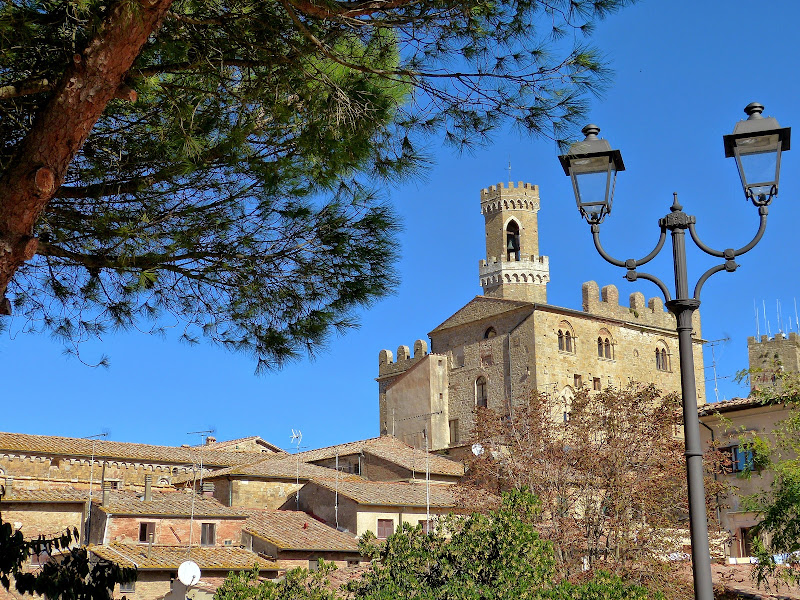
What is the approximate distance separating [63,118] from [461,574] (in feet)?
17.8

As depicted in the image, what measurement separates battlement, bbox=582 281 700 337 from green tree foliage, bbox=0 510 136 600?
4245 centimetres

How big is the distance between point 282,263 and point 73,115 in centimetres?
305

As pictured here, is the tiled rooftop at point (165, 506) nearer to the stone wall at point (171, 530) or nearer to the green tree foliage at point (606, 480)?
the stone wall at point (171, 530)

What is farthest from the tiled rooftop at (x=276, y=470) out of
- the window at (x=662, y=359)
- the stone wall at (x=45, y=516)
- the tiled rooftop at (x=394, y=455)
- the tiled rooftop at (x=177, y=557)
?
the window at (x=662, y=359)

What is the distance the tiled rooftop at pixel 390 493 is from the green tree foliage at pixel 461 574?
20691mm

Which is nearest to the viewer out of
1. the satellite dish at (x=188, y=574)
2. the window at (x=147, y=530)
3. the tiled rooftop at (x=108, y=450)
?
the satellite dish at (x=188, y=574)

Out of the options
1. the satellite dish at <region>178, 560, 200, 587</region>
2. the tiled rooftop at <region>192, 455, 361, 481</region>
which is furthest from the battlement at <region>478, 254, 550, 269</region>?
the satellite dish at <region>178, 560, 200, 587</region>

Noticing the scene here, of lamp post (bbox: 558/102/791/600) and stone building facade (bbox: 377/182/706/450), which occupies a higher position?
stone building facade (bbox: 377/182/706/450)

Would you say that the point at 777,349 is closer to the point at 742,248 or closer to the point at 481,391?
the point at 481,391

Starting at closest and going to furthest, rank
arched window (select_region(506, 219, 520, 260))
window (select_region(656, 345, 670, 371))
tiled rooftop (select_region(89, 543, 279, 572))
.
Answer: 1. tiled rooftop (select_region(89, 543, 279, 572))
2. window (select_region(656, 345, 670, 371))
3. arched window (select_region(506, 219, 520, 260))

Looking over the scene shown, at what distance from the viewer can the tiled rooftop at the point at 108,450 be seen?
32.0m

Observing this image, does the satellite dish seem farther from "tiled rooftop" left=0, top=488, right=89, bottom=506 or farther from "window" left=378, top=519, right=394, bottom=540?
"window" left=378, top=519, right=394, bottom=540

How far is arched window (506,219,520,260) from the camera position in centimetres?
5608

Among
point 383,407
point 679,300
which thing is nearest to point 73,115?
point 679,300
